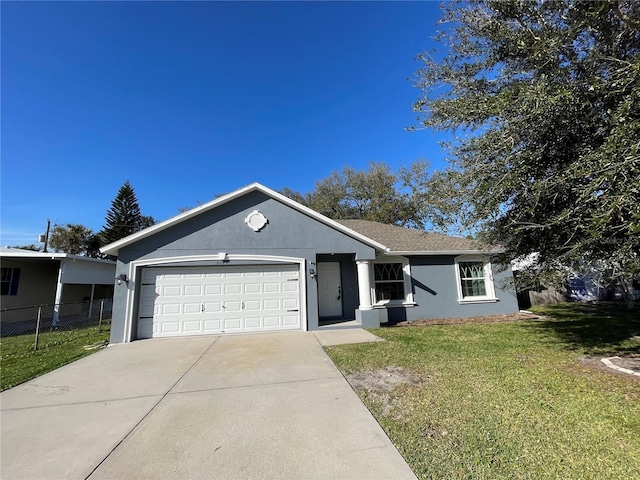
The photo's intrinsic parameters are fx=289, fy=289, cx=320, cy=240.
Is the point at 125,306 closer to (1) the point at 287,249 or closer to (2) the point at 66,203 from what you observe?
(1) the point at 287,249

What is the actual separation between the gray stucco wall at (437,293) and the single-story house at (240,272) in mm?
534

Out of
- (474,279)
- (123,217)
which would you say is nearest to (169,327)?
(474,279)

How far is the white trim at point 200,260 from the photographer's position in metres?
9.02

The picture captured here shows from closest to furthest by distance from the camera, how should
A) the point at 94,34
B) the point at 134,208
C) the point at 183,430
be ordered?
the point at 183,430 < the point at 94,34 < the point at 134,208

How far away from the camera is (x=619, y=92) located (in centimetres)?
420

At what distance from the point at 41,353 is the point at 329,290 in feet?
29.4

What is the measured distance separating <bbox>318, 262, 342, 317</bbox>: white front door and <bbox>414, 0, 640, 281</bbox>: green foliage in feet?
20.8

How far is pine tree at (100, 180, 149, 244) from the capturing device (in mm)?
32875

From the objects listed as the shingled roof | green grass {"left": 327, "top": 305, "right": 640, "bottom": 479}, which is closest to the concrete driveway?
green grass {"left": 327, "top": 305, "right": 640, "bottom": 479}

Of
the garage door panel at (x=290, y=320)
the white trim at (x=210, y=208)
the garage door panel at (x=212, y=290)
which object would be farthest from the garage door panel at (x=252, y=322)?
the white trim at (x=210, y=208)

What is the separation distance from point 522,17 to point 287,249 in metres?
8.18

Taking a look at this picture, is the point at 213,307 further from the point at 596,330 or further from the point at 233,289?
the point at 596,330

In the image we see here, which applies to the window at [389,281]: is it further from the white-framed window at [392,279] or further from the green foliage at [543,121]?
the green foliage at [543,121]

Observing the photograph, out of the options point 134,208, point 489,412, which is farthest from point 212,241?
point 134,208
